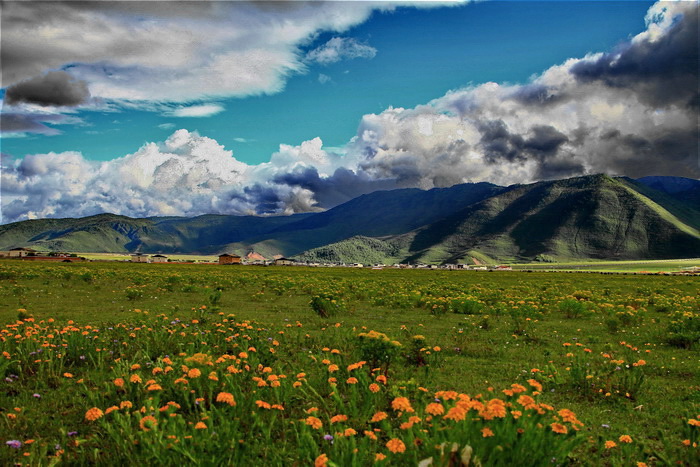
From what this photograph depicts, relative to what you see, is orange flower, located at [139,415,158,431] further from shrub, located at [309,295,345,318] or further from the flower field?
shrub, located at [309,295,345,318]

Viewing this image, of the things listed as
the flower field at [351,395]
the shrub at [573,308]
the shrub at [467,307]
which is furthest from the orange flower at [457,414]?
the shrub at [573,308]

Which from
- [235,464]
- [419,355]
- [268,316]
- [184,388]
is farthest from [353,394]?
[268,316]

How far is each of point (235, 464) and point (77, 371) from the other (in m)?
6.36

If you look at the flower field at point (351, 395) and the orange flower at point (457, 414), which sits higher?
the orange flower at point (457, 414)

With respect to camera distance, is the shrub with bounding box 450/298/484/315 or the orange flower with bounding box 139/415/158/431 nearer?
the orange flower with bounding box 139/415/158/431

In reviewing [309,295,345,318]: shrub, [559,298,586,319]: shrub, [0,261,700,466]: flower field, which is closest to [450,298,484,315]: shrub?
[0,261,700,466]: flower field

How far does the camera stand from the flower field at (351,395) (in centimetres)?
461

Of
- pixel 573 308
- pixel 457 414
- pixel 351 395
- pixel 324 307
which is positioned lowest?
pixel 573 308

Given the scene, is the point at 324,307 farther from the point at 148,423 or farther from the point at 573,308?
the point at 148,423

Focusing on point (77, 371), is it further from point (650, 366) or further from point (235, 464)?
point (650, 366)

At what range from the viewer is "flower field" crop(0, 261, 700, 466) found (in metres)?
4.61

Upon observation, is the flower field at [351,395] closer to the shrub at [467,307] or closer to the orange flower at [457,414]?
the orange flower at [457,414]

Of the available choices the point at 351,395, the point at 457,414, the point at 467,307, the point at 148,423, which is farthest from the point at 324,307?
the point at 457,414

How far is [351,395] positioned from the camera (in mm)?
6824
